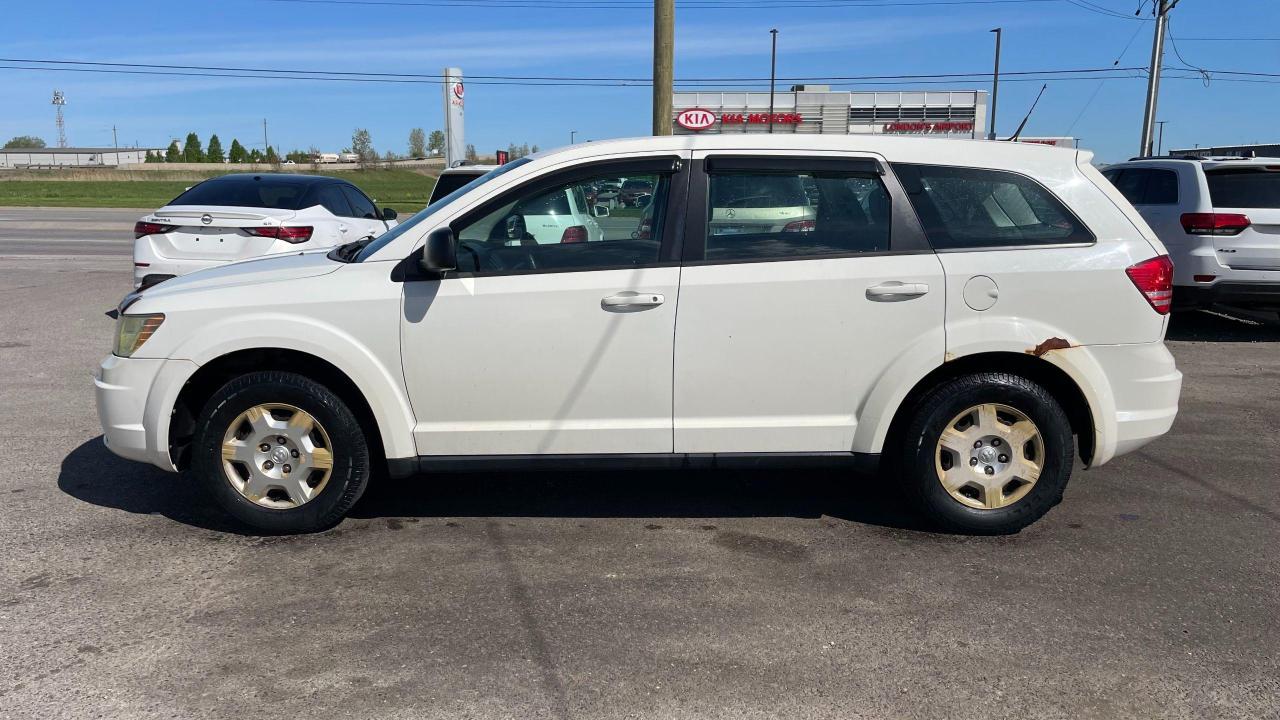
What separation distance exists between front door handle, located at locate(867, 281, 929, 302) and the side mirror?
6.21 feet

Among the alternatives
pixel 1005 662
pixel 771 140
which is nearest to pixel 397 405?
pixel 771 140

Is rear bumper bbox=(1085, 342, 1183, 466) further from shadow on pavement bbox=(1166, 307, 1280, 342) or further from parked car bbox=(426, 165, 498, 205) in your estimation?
parked car bbox=(426, 165, 498, 205)

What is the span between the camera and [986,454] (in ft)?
15.3

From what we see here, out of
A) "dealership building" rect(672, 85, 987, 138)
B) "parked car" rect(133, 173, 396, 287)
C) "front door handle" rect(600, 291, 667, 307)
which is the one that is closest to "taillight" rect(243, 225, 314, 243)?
"parked car" rect(133, 173, 396, 287)

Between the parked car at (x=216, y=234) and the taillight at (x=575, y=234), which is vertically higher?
the taillight at (x=575, y=234)

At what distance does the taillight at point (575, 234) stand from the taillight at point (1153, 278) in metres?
2.51

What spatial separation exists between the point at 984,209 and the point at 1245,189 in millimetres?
6641

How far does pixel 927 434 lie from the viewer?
15.1 feet

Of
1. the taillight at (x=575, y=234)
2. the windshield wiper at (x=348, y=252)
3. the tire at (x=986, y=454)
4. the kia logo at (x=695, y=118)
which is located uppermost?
the kia logo at (x=695, y=118)

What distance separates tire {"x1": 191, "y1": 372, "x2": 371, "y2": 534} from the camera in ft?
14.8

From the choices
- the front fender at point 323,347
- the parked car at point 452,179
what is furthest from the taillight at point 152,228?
the front fender at point 323,347

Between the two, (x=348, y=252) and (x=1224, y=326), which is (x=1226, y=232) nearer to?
(x=1224, y=326)

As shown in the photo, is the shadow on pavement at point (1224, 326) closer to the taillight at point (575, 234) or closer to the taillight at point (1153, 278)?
the taillight at point (1153, 278)

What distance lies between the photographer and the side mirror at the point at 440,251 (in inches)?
170
